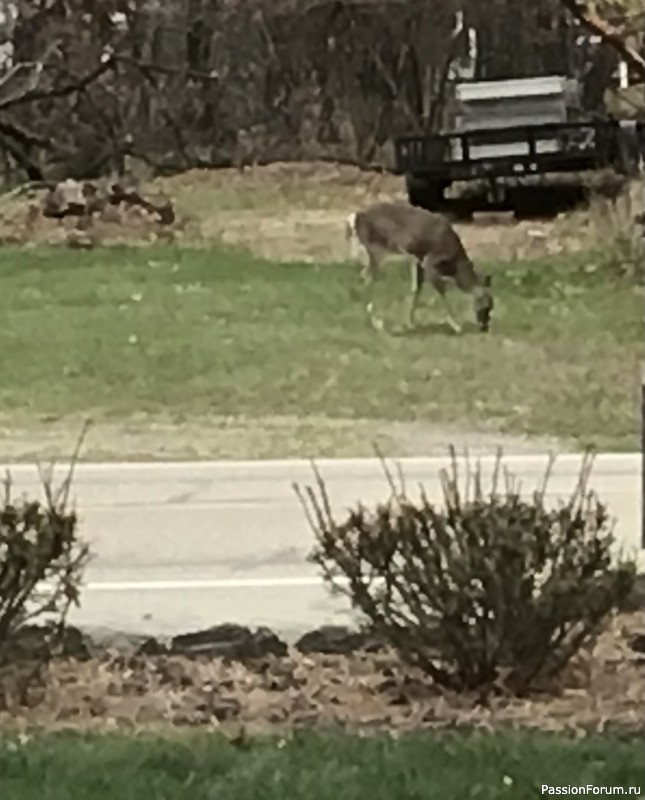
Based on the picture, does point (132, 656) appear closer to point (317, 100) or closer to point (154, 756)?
point (154, 756)

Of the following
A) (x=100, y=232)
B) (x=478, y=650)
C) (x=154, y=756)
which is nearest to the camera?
(x=154, y=756)

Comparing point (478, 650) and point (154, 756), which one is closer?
point (154, 756)

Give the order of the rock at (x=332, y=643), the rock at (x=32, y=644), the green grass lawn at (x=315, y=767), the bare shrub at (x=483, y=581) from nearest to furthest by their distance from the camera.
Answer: the green grass lawn at (x=315, y=767)
the bare shrub at (x=483, y=581)
the rock at (x=32, y=644)
the rock at (x=332, y=643)

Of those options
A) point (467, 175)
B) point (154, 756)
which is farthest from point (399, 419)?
point (154, 756)

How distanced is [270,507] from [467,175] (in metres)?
0.77

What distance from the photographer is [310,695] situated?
12.3ft

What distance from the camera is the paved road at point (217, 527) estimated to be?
A: 12.5ft

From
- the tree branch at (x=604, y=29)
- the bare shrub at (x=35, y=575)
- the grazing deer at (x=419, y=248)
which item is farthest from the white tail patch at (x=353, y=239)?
the bare shrub at (x=35, y=575)

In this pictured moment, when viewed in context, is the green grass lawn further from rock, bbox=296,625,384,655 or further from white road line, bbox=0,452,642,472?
white road line, bbox=0,452,642,472

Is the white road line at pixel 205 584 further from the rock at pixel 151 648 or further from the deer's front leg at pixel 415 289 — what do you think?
the deer's front leg at pixel 415 289

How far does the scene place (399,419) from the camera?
12.4ft

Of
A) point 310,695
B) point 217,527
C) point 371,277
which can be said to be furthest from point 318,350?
point 310,695

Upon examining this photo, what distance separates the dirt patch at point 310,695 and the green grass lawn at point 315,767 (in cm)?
12

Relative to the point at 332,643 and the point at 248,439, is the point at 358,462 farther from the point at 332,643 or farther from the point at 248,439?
the point at 332,643
